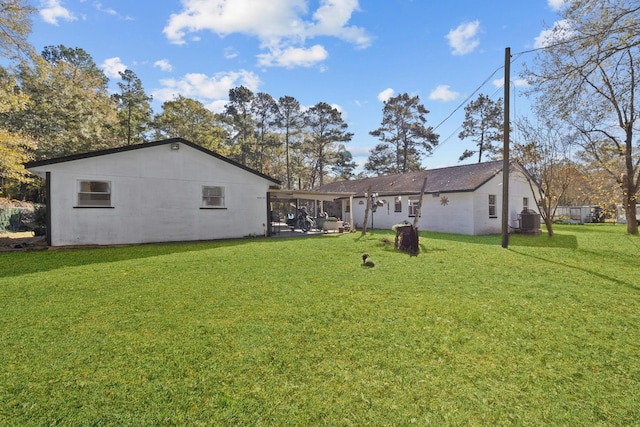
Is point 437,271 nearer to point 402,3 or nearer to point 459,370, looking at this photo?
point 459,370

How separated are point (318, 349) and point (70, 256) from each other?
29.5 feet

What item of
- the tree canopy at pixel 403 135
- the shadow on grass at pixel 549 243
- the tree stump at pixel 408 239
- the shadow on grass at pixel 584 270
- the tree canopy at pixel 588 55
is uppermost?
the tree canopy at pixel 403 135

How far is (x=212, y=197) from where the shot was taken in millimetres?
13312

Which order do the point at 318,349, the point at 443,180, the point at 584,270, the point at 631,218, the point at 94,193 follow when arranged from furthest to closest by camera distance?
the point at 443,180
the point at 631,218
the point at 94,193
the point at 584,270
the point at 318,349

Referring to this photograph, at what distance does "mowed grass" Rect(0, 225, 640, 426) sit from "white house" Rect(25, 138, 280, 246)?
4825mm

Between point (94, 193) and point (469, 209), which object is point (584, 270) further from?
point (94, 193)

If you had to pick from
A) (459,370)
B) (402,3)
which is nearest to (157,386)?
(459,370)

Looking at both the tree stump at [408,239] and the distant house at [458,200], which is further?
the distant house at [458,200]

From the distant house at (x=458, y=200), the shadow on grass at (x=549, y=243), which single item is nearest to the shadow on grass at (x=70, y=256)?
the distant house at (x=458, y=200)

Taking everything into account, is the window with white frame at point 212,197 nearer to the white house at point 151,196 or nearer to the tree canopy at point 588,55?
the white house at point 151,196

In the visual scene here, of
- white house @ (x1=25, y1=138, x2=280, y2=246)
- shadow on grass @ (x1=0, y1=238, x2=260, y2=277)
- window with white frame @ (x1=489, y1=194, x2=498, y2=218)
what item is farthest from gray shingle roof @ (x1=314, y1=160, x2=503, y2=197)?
shadow on grass @ (x1=0, y1=238, x2=260, y2=277)

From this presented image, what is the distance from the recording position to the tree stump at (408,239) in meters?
9.80

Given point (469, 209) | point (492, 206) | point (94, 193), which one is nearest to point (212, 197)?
point (94, 193)

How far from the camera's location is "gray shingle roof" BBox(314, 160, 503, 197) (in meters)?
17.2
